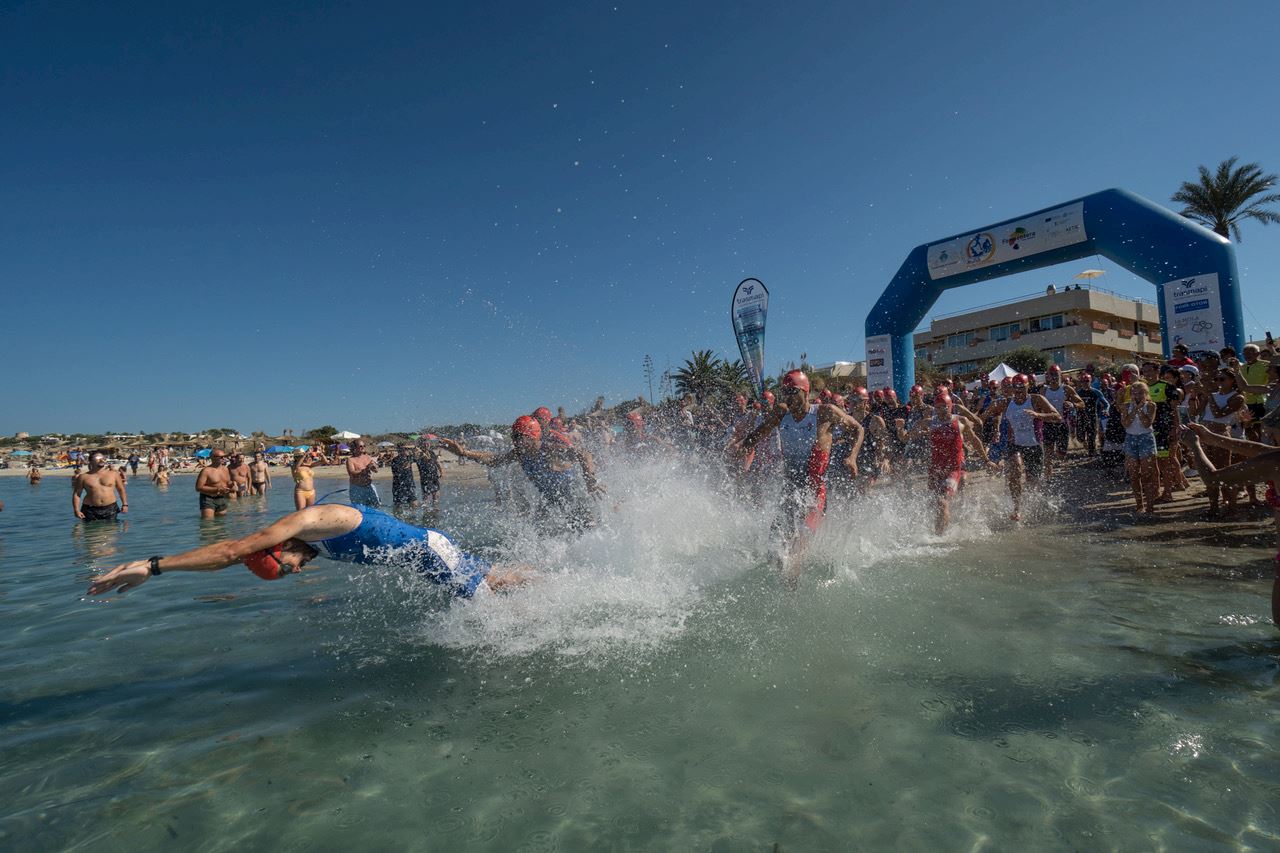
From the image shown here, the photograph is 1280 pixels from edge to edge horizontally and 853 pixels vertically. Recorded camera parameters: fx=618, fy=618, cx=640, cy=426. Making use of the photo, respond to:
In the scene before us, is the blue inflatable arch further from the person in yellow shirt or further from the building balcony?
the building balcony

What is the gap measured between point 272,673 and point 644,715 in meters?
2.64

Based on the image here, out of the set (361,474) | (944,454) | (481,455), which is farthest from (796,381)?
(361,474)

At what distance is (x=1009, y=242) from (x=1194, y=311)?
416 cm

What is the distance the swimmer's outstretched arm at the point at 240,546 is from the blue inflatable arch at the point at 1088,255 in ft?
48.5

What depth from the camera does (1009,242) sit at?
1491 centimetres

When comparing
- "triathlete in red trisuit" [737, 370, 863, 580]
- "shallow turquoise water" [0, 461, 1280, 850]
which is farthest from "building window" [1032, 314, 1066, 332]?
"triathlete in red trisuit" [737, 370, 863, 580]

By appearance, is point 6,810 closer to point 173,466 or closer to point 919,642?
point 919,642

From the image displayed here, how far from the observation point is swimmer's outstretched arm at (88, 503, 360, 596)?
332 centimetres

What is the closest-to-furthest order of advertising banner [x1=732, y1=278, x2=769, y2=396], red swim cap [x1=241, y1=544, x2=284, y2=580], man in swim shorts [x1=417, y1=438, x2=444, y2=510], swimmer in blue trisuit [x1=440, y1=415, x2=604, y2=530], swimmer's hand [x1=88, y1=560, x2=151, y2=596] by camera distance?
swimmer's hand [x1=88, y1=560, x2=151, y2=596], red swim cap [x1=241, y1=544, x2=284, y2=580], swimmer in blue trisuit [x1=440, y1=415, x2=604, y2=530], man in swim shorts [x1=417, y1=438, x2=444, y2=510], advertising banner [x1=732, y1=278, x2=769, y2=396]

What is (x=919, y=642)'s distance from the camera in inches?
158

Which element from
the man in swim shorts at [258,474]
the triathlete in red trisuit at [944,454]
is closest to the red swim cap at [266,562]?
the triathlete in red trisuit at [944,454]

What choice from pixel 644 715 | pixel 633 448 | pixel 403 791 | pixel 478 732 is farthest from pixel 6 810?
pixel 633 448

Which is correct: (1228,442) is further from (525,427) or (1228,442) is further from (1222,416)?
(525,427)

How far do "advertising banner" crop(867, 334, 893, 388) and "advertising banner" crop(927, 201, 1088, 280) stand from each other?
6.66 feet
